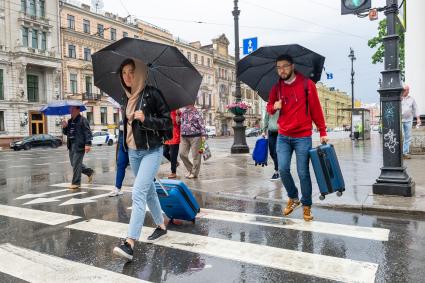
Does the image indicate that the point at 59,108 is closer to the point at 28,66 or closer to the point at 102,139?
the point at 102,139

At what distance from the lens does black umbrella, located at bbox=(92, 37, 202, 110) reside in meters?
3.90

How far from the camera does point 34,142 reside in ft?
119

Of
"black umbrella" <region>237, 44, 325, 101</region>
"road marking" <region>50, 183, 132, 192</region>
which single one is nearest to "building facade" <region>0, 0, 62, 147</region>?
"road marking" <region>50, 183, 132, 192</region>

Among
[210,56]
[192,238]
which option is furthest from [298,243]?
[210,56]

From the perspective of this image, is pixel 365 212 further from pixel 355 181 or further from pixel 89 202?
pixel 89 202

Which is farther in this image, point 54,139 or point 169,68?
point 54,139

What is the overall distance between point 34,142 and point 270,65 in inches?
1370

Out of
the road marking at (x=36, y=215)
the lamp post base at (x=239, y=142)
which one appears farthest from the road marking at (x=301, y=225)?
the lamp post base at (x=239, y=142)

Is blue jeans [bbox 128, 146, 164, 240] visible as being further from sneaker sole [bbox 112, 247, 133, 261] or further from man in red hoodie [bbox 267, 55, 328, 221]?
man in red hoodie [bbox 267, 55, 328, 221]

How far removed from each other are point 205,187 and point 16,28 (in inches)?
1661

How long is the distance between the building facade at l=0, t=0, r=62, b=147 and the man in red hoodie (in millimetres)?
41591

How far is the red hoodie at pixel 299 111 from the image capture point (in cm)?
495

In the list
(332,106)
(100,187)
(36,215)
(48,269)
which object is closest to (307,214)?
(48,269)

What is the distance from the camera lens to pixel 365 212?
18.2 ft
